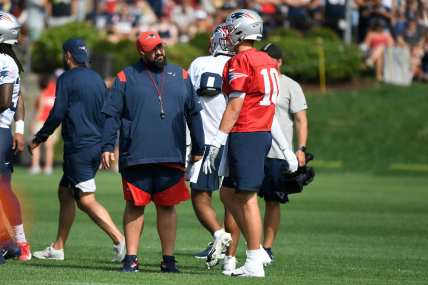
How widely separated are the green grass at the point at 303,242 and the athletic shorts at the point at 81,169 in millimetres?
760

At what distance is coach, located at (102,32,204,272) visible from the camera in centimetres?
1202

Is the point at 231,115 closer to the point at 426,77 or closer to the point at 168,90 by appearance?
the point at 168,90

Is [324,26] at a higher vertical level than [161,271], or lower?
lower

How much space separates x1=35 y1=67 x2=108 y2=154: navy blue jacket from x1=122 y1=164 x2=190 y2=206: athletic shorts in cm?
191

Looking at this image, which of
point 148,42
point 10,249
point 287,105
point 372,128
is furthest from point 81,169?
point 372,128

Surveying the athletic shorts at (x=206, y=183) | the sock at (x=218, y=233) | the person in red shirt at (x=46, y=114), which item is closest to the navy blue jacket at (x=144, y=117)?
the sock at (x=218, y=233)

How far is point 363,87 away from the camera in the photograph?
127ft

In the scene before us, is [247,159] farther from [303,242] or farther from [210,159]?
[303,242]

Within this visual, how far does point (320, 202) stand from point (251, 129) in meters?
12.0

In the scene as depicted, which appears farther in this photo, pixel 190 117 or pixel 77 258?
pixel 77 258

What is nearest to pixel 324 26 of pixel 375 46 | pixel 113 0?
pixel 375 46

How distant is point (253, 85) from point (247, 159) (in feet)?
2.21

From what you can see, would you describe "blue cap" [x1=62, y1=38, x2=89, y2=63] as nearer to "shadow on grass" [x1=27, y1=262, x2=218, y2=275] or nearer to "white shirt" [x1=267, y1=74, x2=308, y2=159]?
"white shirt" [x1=267, y1=74, x2=308, y2=159]

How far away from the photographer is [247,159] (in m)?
11.9
